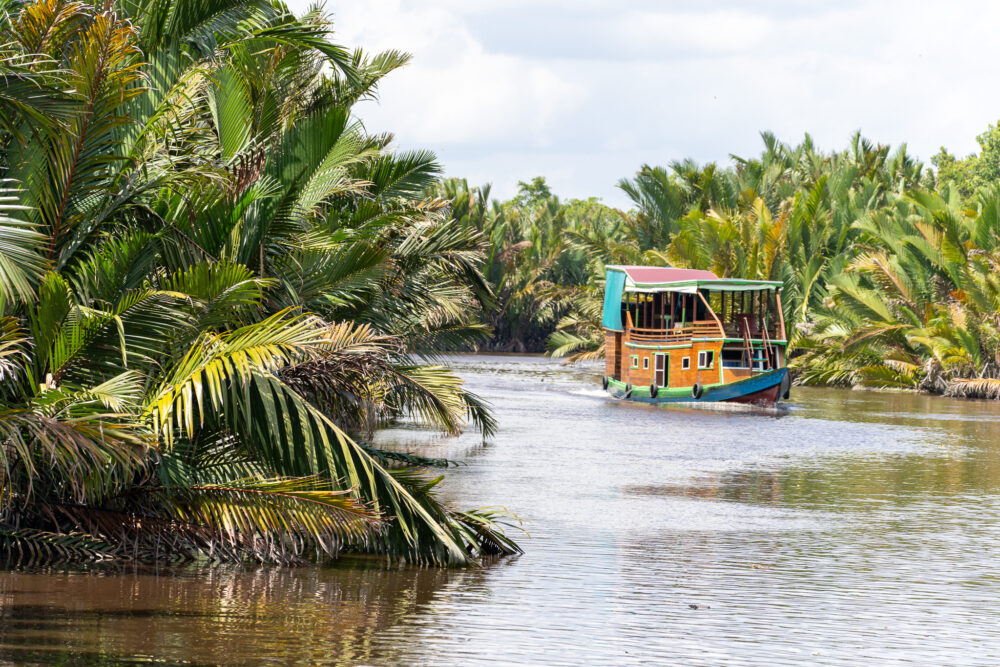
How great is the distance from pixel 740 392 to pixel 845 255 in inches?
575

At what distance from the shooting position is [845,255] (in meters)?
42.9

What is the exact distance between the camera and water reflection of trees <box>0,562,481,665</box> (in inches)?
268

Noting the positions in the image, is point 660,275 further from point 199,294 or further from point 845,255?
point 199,294

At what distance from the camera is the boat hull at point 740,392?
2970 centimetres

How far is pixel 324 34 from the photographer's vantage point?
1041 cm

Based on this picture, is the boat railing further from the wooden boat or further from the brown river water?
the brown river water

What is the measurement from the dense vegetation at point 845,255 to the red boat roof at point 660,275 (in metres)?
2.79

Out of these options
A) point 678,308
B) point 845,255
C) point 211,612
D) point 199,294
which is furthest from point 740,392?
point 211,612

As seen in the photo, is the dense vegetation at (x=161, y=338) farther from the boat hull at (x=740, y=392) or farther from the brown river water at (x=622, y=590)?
the boat hull at (x=740, y=392)

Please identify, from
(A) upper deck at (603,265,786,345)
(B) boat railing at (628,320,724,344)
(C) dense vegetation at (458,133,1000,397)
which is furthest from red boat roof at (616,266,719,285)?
(C) dense vegetation at (458,133,1000,397)

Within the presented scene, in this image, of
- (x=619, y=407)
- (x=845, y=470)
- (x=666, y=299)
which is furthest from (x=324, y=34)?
(x=666, y=299)

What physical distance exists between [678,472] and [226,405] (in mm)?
9683

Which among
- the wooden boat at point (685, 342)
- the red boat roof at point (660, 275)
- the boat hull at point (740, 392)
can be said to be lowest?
the boat hull at point (740, 392)

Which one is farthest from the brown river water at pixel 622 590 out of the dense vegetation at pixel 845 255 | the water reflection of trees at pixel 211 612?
the dense vegetation at pixel 845 255
